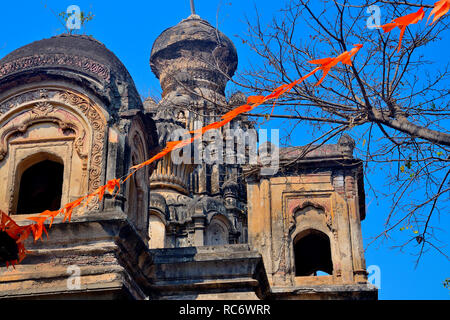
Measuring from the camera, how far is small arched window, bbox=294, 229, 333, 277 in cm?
1838

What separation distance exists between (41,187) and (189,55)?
48.0ft

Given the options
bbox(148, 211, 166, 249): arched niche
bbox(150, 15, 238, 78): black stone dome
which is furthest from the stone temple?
bbox(150, 15, 238, 78): black stone dome

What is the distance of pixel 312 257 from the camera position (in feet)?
61.5

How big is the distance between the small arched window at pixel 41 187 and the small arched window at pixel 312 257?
7614 mm

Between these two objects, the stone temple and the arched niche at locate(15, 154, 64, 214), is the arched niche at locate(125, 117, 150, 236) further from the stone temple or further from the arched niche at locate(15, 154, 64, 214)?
the arched niche at locate(15, 154, 64, 214)

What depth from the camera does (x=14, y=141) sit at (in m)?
10.6

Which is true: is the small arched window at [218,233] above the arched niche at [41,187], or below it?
above

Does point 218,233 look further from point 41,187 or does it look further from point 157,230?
point 41,187

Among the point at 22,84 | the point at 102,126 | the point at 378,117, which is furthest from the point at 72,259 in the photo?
the point at 378,117

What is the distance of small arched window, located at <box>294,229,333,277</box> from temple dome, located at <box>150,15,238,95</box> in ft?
28.9

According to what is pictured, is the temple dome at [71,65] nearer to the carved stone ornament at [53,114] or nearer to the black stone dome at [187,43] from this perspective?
the carved stone ornament at [53,114]

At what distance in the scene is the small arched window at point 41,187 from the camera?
11.6 metres

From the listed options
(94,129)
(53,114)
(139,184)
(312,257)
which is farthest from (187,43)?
(94,129)
